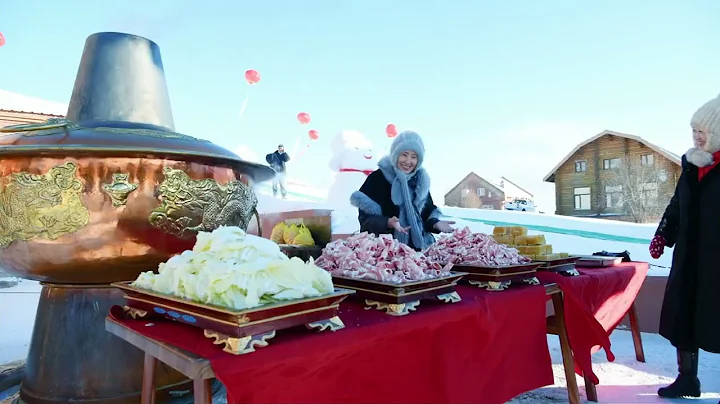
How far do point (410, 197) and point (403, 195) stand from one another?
0.24 feet

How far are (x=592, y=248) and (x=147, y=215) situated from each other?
799 cm

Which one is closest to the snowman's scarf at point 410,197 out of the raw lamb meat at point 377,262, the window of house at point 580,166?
the raw lamb meat at point 377,262

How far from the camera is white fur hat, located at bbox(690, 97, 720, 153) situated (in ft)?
8.57

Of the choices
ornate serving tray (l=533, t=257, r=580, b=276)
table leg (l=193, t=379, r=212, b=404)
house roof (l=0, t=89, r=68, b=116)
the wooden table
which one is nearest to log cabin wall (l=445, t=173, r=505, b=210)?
house roof (l=0, t=89, r=68, b=116)

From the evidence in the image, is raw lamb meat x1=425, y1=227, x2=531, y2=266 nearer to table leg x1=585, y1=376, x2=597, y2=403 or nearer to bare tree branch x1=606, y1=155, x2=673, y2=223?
table leg x1=585, y1=376, x2=597, y2=403

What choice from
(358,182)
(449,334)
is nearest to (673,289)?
(449,334)

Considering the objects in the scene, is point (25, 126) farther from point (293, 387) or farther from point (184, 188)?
point (293, 387)

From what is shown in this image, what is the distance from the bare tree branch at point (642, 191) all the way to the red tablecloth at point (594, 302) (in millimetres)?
16425

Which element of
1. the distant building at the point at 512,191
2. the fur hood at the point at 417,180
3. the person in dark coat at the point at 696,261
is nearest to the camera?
the person in dark coat at the point at 696,261

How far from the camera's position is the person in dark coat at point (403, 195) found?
3115 millimetres

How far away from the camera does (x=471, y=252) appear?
2.17 meters

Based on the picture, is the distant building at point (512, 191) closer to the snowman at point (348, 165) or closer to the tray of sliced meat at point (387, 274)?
the snowman at point (348, 165)

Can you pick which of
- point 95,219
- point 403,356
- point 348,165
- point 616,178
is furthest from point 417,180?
point 616,178

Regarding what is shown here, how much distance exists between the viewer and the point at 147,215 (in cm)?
212
